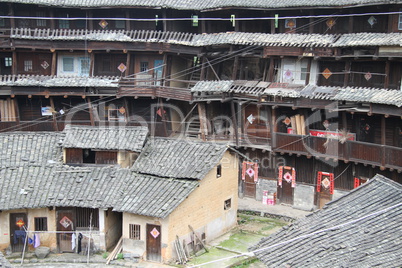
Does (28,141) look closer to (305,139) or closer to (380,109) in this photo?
(305,139)

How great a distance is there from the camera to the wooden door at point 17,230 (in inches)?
1473

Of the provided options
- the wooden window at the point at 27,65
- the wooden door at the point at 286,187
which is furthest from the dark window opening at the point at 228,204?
the wooden window at the point at 27,65

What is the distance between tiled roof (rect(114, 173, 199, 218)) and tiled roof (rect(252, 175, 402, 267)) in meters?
10.4

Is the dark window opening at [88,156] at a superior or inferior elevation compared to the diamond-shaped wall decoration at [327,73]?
inferior

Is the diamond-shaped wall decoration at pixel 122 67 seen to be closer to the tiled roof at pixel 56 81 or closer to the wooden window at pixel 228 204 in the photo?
the tiled roof at pixel 56 81

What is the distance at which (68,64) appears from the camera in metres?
52.5

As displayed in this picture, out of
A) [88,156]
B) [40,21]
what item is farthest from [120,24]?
[88,156]

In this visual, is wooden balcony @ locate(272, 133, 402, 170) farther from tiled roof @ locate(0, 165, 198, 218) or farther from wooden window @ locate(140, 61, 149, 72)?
wooden window @ locate(140, 61, 149, 72)

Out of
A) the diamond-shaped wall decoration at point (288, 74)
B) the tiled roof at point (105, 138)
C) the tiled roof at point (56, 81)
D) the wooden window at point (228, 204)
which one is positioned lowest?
the wooden window at point (228, 204)

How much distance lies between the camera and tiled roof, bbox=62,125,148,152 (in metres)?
39.3

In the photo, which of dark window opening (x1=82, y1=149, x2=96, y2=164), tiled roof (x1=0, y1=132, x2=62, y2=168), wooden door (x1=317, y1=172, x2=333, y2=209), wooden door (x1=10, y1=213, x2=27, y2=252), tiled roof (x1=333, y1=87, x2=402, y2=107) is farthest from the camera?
wooden door (x1=317, y1=172, x2=333, y2=209)

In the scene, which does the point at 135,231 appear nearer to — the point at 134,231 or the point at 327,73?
the point at 134,231

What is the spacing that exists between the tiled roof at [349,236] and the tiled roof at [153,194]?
34.2ft

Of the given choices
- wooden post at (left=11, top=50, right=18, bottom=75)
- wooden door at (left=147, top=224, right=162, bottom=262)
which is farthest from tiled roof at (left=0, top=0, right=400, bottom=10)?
wooden door at (left=147, top=224, right=162, bottom=262)
